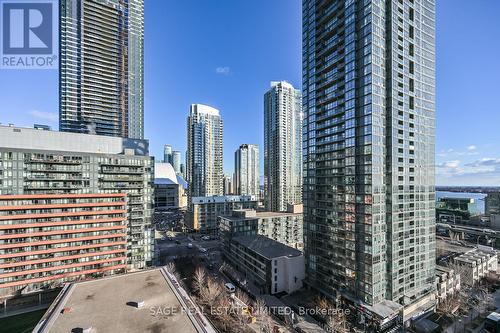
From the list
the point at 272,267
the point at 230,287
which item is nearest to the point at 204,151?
the point at 230,287

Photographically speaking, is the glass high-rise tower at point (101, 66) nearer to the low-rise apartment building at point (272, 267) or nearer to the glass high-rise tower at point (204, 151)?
the glass high-rise tower at point (204, 151)

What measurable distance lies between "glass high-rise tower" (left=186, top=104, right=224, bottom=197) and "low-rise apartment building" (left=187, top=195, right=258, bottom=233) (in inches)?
1923

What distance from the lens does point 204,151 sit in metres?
189

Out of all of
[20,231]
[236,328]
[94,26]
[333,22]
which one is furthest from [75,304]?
[94,26]

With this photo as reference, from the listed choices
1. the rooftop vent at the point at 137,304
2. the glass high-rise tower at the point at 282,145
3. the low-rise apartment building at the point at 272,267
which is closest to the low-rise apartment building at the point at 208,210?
the glass high-rise tower at the point at 282,145

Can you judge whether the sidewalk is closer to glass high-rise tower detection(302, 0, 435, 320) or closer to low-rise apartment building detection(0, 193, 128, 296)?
low-rise apartment building detection(0, 193, 128, 296)

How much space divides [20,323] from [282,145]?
138 m

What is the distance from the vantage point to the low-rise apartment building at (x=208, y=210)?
136250 mm

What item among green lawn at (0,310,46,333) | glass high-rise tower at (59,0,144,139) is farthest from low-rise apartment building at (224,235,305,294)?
glass high-rise tower at (59,0,144,139)

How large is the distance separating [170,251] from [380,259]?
85.1 meters

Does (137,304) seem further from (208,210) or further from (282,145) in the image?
(282,145)

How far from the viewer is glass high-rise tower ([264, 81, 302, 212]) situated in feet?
506

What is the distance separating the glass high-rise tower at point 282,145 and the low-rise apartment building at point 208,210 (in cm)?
2842

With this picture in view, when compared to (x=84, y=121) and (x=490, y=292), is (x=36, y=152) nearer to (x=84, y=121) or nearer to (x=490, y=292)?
(x=84, y=121)
